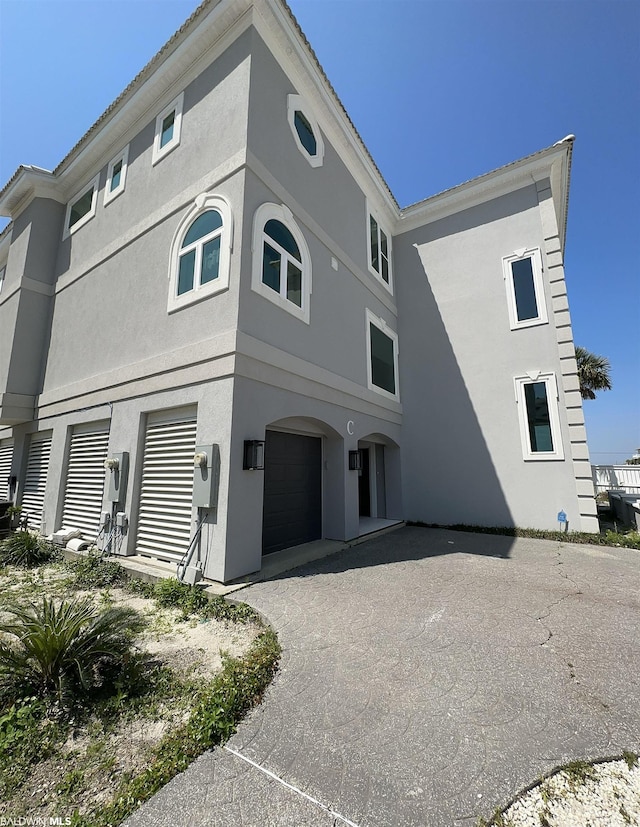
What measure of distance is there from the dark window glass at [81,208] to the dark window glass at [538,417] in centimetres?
1290

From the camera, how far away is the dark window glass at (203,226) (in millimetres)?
6219

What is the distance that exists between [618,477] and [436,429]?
748cm

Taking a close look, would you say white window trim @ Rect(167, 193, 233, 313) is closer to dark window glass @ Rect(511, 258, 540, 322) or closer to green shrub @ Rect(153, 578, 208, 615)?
green shrub @ Rect(153, 578, 208, 615)

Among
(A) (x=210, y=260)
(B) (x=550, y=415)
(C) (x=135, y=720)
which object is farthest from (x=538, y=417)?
(C) (x=135, y=720)

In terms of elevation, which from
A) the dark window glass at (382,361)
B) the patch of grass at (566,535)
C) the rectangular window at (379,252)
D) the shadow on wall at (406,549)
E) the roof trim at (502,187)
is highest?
the roof trim at (502,187)

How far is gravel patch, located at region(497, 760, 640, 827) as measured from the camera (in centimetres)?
166

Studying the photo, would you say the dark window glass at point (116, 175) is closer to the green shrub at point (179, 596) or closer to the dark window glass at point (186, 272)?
the dark window glass at point (186, 272)

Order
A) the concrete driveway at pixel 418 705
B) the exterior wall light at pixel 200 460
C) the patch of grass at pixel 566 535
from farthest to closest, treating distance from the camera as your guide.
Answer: the patch of grass at pixel 566 535
the exterior wall light at pixel 200 460
the concrete driveway at pixel 418 705

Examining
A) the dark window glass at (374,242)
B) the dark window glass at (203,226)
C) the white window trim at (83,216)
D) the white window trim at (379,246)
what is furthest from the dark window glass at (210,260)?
the dark window glass at (374,242)

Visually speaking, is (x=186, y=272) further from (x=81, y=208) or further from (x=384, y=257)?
(x=384, y=257)

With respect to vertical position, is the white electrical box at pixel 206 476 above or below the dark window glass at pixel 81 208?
below

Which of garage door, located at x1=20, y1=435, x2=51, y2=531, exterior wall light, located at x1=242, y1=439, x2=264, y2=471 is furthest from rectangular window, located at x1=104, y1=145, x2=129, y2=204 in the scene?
exterior wall light, located at x1=242, y1=439, x2=264, y2=471

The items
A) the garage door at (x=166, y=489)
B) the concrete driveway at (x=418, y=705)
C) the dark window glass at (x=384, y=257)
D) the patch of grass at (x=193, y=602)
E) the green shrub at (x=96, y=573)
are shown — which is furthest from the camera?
the dark window glass at (x=384, y=257)

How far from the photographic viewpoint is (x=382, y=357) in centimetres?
1032
